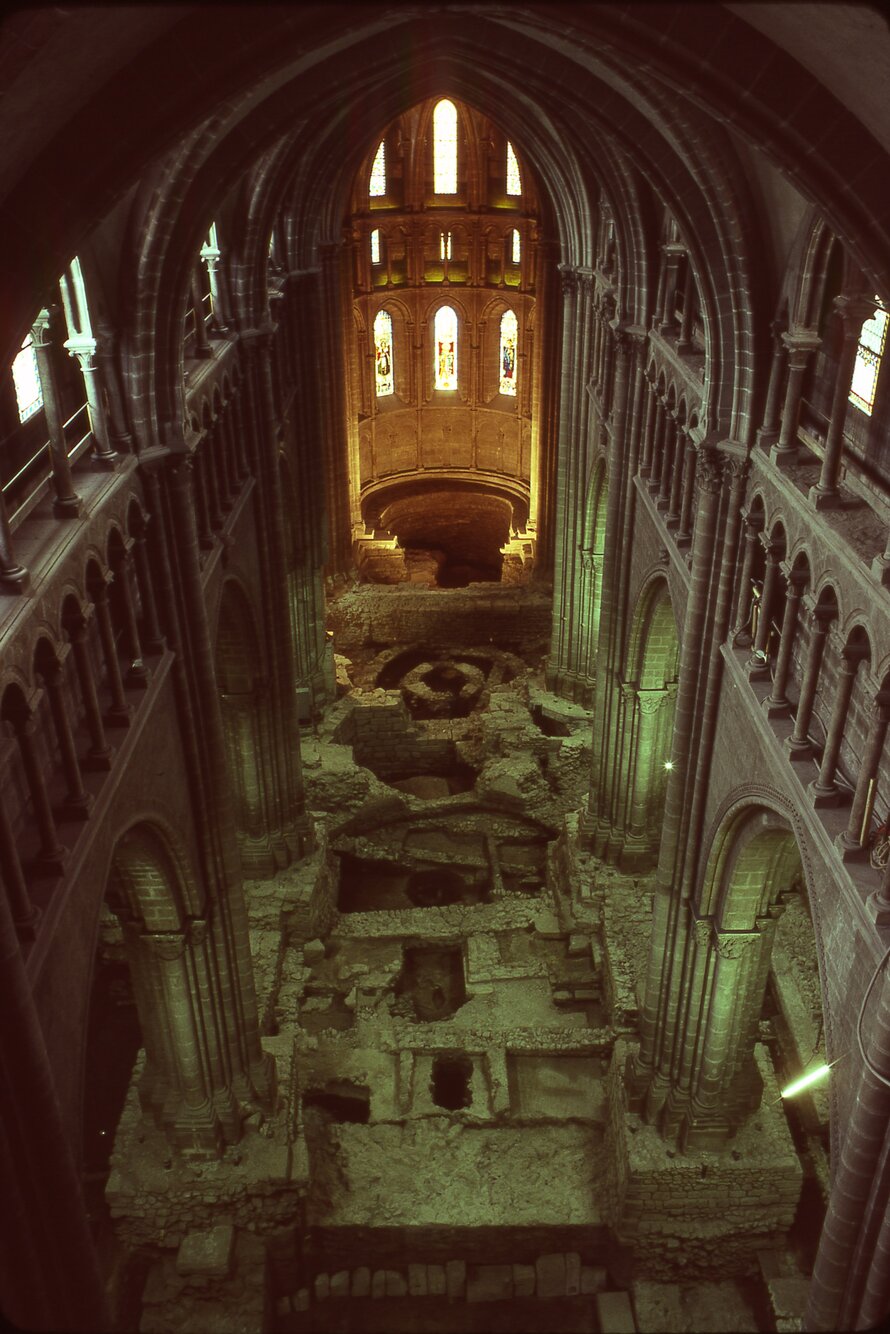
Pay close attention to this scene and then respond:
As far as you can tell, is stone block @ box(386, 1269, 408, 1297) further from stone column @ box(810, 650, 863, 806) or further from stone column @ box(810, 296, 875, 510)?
stone column @ box(810, 296, 875, 510)

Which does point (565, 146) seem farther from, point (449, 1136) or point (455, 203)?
point (449, 1136)

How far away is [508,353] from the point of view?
36.9 metres

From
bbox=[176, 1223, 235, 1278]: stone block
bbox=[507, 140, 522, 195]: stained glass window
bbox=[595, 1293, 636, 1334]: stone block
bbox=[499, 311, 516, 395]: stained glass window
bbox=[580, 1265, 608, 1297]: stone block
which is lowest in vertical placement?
bbox=[580, 1265, 608, 1297]: stone block

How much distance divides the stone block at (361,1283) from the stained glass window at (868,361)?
38.8 ft

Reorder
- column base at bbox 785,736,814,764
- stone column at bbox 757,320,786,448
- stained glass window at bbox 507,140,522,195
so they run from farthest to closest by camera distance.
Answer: stained glass window at bbox 507,140,522,195, stone column at bbox 757,320,786,448, column base at bbox 785,736,814,764

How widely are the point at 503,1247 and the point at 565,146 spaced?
729 inches

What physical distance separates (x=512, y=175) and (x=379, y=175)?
157 inches

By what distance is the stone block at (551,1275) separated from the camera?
14.3 m

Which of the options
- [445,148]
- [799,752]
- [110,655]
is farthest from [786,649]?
[445,148]

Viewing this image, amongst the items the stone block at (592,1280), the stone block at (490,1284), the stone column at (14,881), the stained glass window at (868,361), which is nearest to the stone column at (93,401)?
the stone column at (14,881)

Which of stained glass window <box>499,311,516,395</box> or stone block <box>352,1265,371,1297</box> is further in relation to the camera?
stained glass window <box>499,311,516,395</box>

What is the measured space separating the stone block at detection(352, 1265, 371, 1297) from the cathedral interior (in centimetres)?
3

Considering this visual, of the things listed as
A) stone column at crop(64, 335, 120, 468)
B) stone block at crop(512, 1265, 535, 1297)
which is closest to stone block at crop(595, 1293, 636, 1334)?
stone block at crop(512, 1265, 535, 1297)

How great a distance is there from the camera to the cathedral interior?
28.1 feet
